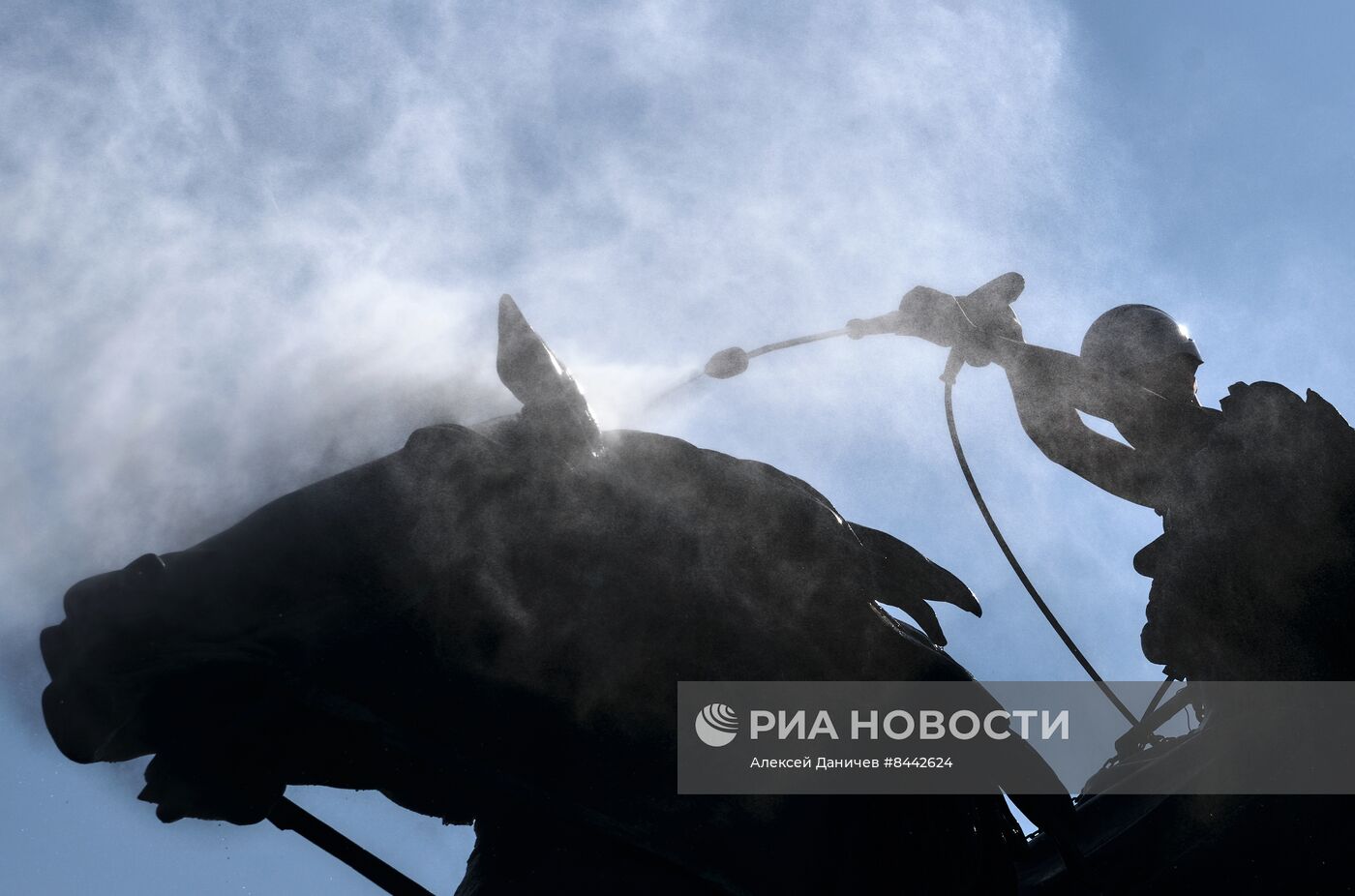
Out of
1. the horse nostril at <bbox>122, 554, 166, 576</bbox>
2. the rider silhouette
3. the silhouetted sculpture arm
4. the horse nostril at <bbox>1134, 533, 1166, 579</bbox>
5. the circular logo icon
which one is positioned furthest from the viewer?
the silhouetted sculpture arm

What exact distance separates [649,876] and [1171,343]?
3.09 metres

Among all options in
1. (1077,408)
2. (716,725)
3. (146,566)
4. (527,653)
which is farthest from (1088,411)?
(146,566)

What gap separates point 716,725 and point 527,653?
57cm

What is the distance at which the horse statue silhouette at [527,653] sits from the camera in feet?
11.4

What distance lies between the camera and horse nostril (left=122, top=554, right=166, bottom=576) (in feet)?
11.3

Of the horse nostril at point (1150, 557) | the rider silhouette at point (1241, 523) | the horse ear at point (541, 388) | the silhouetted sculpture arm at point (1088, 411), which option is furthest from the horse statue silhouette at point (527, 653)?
the silhouetted sculpture arm at point (1088, 411)

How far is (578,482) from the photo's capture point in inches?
152

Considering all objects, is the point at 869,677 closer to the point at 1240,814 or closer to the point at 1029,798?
the point at 1029,798

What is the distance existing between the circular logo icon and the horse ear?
0.82 m

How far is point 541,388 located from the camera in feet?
12.7

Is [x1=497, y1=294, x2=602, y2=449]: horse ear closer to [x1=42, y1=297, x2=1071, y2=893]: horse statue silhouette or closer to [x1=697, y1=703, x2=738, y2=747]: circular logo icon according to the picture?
[x1=42, y1=297, x2=1071, y2=893]: horse statue silhouette

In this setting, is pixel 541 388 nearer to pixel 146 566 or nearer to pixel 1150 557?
pixel 146 566

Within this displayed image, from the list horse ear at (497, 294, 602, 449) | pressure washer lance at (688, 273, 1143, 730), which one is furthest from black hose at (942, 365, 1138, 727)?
horse ear at (497, 294, 602, 449)

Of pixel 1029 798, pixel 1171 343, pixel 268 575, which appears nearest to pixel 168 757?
pixel 268 575
